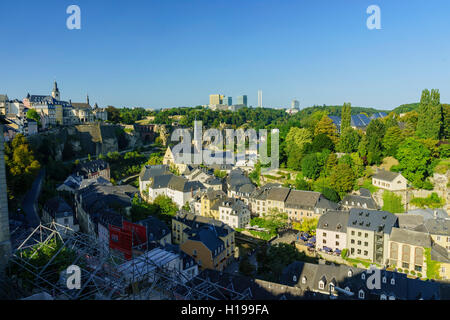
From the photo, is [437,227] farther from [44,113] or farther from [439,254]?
[44,113]

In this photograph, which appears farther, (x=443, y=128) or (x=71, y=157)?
(x=71, y=157)

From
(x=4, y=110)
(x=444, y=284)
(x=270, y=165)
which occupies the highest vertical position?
(x=4, y=110)

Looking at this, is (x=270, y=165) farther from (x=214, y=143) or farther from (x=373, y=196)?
(x=214, y=143)

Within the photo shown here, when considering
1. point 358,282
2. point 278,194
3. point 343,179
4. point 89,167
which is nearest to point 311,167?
point 343,179

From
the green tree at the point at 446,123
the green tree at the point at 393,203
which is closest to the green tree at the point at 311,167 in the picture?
the green tree at the point at 393,203

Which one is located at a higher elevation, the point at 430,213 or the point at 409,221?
the point at 430,213

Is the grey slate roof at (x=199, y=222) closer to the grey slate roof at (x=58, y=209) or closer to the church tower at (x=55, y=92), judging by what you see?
the grey slate roof at (x=58, y=209)
